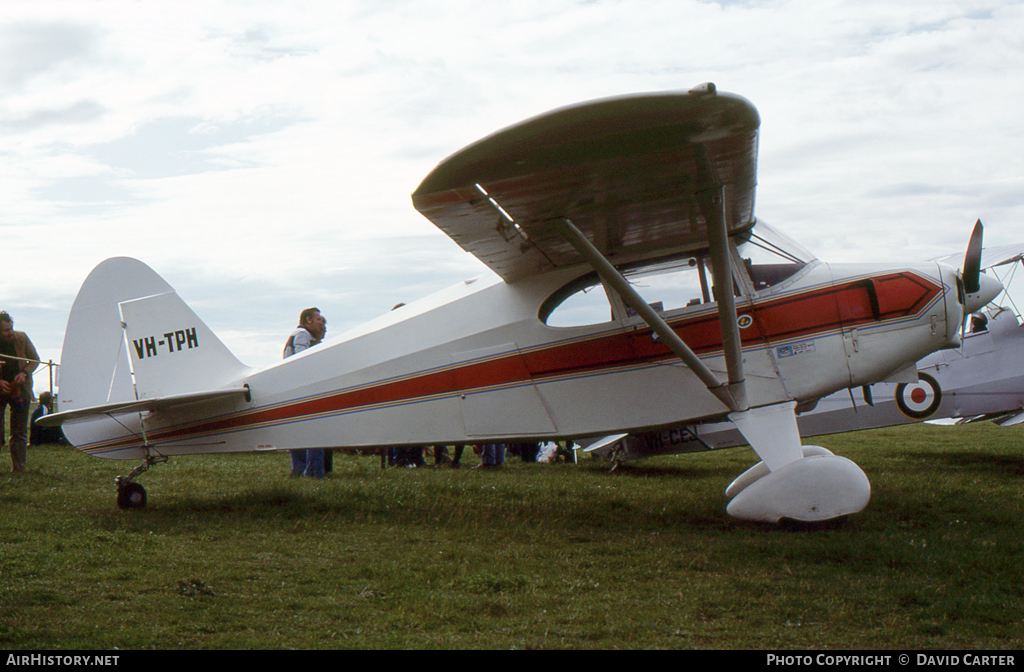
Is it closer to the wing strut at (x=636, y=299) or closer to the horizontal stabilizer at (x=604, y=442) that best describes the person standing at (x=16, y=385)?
the horizontal stabilizer at (x=604, y=442)

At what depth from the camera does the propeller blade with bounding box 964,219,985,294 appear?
625cm

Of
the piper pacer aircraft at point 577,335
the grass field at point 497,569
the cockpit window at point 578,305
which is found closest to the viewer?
the grass field at point 497,569

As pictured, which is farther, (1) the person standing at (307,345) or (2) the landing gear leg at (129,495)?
(1) the person standing at (307,345)

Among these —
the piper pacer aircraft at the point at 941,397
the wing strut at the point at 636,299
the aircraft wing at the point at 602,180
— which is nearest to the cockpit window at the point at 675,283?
the aircraft wing at the point at 602,180

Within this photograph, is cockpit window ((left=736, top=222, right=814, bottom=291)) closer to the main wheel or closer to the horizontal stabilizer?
the horizontal stabilizer

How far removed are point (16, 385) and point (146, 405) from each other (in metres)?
3.75

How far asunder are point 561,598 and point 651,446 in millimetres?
5601

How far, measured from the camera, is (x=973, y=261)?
6.30m

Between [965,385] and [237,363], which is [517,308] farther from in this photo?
[965,385]

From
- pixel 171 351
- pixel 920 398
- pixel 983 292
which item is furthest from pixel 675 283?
pixel 171 351

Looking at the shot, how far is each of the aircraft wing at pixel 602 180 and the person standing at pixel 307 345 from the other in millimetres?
3843

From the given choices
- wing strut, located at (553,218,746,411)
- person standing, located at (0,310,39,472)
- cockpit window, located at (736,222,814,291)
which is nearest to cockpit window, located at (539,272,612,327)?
wing strut, located at (553,218,746,411)

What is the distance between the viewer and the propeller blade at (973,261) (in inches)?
246

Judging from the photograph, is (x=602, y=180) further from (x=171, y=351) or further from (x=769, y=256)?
(x=171, y=351)
